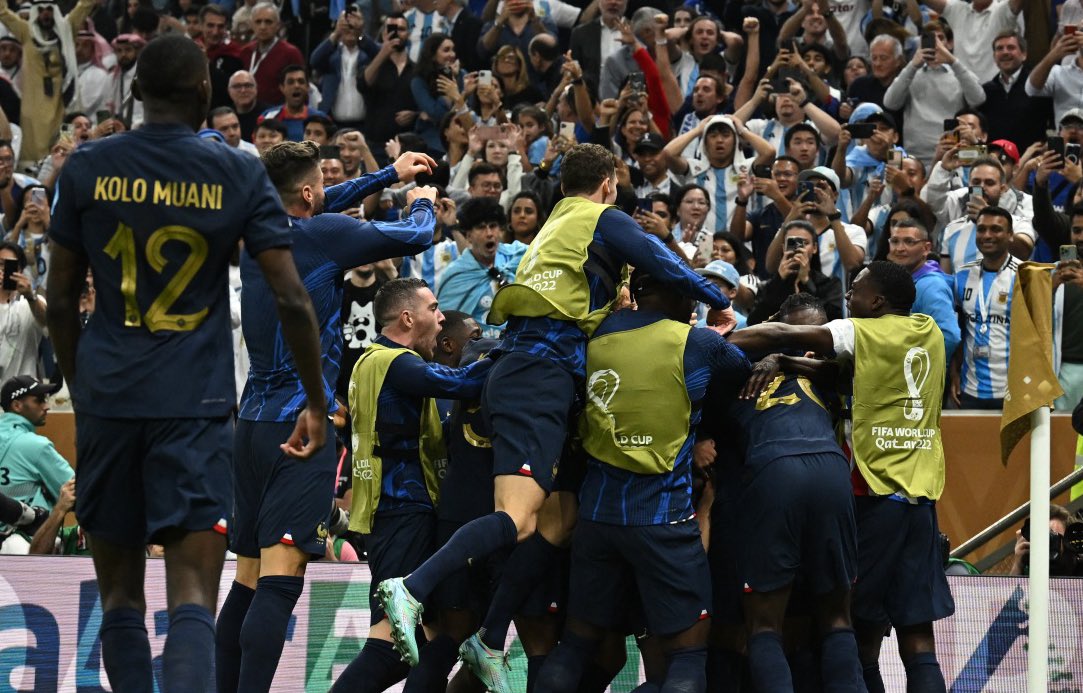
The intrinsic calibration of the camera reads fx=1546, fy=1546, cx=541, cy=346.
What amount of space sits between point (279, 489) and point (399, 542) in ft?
3.06

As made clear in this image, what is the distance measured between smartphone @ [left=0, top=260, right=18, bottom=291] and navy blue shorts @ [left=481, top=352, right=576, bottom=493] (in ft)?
24.5

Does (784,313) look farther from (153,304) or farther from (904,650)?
(153,304)

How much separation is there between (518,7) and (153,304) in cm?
1213

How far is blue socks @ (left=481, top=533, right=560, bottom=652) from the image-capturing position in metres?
7.26

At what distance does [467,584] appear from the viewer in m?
7.50

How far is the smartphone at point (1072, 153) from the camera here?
1270 centimetres

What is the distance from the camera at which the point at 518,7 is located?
16672mm

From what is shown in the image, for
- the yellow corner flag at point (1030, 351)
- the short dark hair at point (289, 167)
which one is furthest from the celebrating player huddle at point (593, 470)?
the yellow corner flag at point (1030, 351)

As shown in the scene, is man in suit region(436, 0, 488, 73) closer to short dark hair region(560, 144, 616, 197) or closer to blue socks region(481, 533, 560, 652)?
short dark hair region(560, 144, 616, 197)

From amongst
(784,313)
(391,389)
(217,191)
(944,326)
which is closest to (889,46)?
(944,326)

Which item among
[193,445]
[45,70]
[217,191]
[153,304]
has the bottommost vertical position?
[45,70]

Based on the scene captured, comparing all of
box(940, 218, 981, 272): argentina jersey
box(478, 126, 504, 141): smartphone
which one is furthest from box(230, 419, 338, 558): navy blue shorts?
box(478, 126, 504, 141): smartphone

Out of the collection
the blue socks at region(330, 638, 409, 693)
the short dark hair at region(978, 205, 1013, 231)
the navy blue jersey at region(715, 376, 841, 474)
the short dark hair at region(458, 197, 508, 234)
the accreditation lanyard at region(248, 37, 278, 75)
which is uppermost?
the navy blue jersey at region(715, 376, 841, 474)

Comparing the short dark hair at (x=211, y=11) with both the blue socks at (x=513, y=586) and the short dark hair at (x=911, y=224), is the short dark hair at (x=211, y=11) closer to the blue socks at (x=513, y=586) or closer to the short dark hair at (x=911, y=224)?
the short dark hair at (x=911, y=224)
